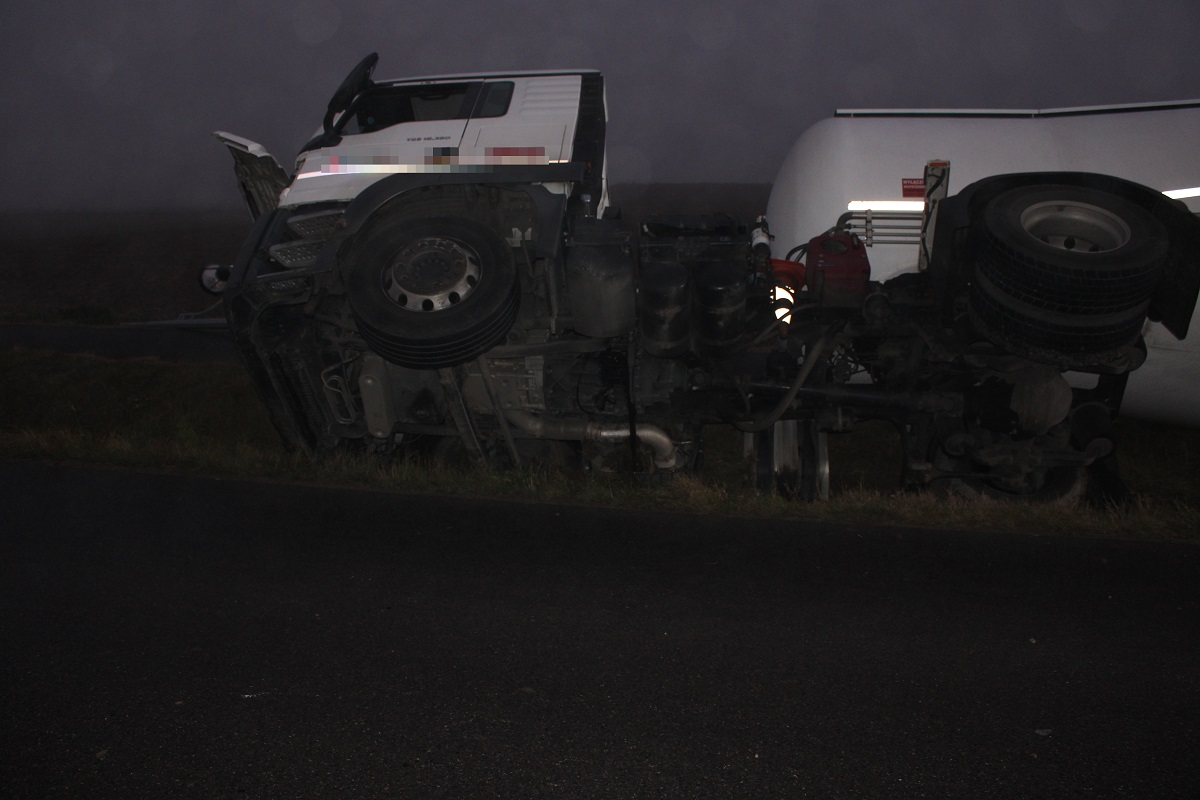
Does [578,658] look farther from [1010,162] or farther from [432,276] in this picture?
[1010,162]

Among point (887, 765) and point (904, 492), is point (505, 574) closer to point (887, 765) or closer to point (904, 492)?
point (887, 765)

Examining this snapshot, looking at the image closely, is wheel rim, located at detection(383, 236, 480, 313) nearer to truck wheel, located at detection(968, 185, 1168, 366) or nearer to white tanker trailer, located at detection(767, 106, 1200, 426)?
white tanker trailer, located at detection(767, 106, 1200, 426)

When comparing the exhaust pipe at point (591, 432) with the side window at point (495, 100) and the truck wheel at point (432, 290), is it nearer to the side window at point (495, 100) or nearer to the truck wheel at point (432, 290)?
the truck wheel at point (432, 290)

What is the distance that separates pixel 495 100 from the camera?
6469 mm

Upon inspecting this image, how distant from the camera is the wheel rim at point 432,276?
458 cm

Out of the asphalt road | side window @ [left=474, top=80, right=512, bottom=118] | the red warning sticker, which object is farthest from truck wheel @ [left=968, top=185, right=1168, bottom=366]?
side window @ [left=474, top=80, right=512, bottom=118]

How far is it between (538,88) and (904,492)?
4.51 m

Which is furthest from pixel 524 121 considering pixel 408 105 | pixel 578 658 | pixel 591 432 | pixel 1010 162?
pixel 578 658

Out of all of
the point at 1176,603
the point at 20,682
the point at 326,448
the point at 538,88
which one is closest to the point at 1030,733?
the point at 1176,603

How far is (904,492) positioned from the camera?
506 cm

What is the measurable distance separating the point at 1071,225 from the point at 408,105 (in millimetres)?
5314

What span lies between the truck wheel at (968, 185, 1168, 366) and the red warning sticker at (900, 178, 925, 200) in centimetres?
106

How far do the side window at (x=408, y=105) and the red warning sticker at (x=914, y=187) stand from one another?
3658mm

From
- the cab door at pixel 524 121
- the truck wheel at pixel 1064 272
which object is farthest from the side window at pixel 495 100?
the truck wheel at pixel 1064 272
